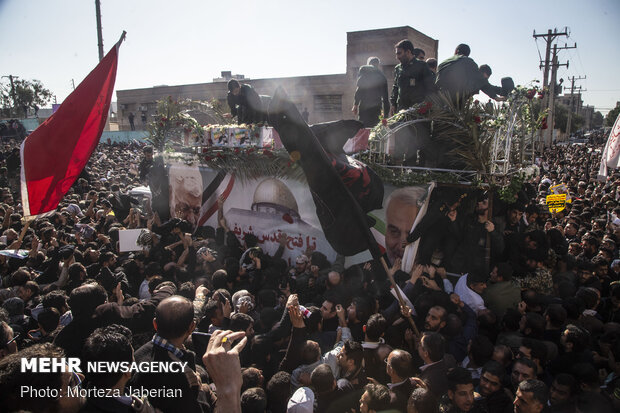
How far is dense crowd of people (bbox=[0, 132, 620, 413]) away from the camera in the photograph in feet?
8.58

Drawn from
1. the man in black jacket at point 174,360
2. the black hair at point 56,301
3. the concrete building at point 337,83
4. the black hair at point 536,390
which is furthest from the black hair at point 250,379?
the concrete building at point 337,83

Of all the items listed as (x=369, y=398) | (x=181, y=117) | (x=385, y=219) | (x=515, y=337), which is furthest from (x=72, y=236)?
(x=515, y=337)

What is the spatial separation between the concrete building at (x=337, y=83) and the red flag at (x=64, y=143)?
18.7m

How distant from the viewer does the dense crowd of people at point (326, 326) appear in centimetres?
262

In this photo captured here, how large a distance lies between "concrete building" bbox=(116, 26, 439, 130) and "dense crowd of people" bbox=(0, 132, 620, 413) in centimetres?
1901

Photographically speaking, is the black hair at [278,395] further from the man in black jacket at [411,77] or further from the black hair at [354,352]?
the man in black jacket at [411,77]

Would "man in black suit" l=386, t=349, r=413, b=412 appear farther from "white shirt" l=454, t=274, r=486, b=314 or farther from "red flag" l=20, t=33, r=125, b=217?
"red flag" l=20, t=33, r=125, b=217

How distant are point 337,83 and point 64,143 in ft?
88.2

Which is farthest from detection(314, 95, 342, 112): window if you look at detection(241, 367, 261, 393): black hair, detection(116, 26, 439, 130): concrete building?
detection(241, 367, 261, 393): black hair

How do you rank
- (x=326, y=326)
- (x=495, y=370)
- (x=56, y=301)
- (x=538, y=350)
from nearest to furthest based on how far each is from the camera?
(x=495, y=370), (x=538, y=350), (x=56, y=301), (x=326, y=326)

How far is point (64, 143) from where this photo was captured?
4863 mm

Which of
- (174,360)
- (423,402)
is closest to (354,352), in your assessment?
(423,402)

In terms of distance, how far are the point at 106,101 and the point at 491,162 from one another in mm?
4940

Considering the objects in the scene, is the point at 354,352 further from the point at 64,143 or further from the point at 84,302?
the point at 64,143
